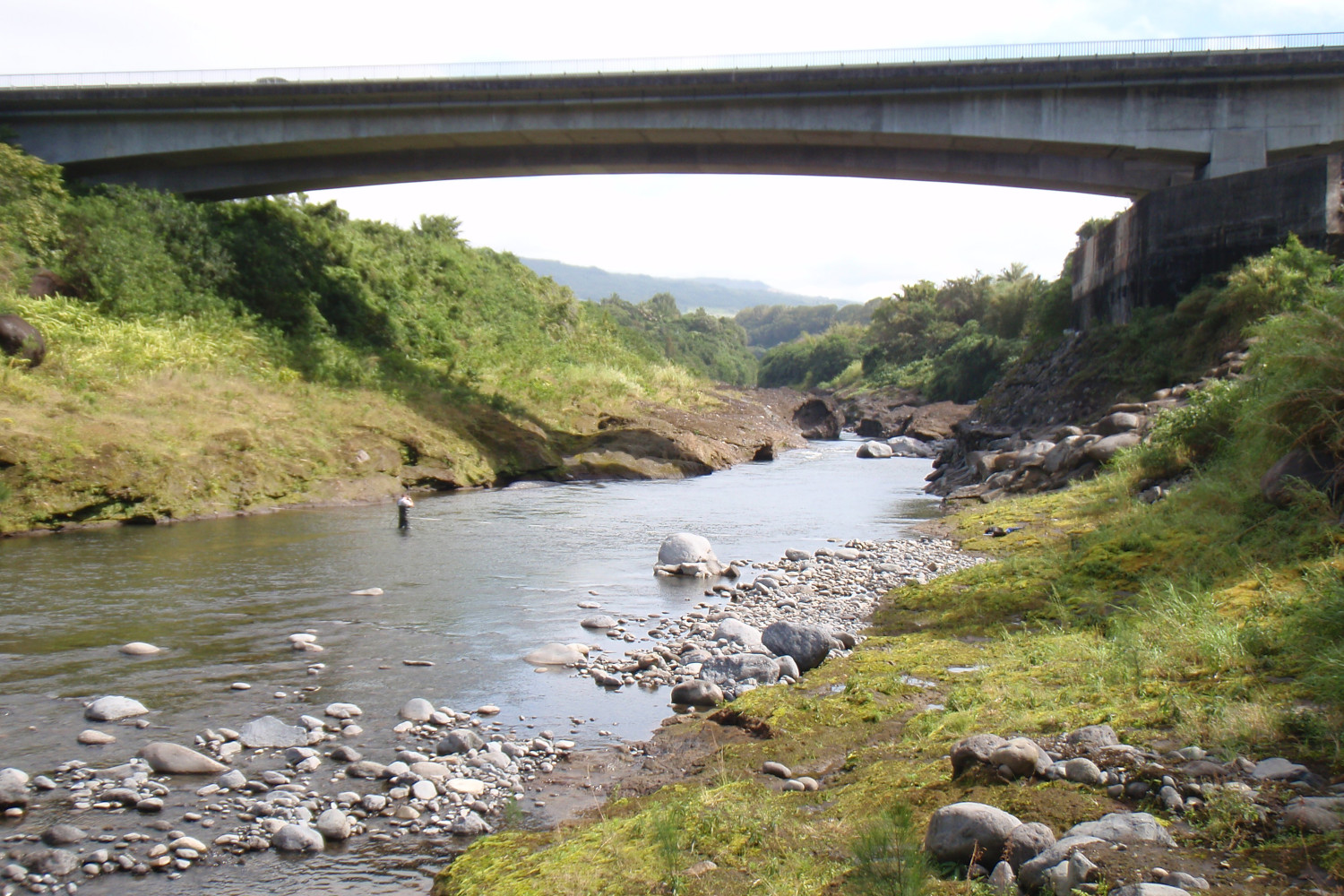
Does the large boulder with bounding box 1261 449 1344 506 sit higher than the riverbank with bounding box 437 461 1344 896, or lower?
higher

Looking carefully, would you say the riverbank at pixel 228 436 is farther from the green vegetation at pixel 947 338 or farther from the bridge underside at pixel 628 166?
the green vegetation at pixel 947 338

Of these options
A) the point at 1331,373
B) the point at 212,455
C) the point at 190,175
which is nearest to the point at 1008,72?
the point at 1331,373

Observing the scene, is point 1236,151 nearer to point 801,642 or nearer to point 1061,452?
point 1061,452

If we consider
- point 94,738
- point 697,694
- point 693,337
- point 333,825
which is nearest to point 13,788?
point 94,738

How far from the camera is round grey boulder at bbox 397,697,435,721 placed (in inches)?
266

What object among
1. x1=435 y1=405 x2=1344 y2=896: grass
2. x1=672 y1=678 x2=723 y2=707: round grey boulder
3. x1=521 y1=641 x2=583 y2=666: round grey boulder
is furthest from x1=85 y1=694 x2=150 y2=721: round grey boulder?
x1=672 y1=678 x2=723 y2=707: round grey boulder

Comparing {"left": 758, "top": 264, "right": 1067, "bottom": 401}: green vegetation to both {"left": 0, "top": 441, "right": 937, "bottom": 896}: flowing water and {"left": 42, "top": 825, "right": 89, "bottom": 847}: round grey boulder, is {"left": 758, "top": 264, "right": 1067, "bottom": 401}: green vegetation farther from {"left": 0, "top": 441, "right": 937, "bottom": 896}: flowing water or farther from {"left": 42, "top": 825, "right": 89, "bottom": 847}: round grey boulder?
{"left": 42, "top": 825, "right": 89, "bottom": 847}: round grey boulder

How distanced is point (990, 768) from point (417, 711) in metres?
4.04

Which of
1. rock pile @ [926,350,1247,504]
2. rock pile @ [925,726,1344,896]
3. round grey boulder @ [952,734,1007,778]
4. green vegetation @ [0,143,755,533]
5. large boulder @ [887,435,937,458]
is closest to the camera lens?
rock pile @ [925,726,1344,896]

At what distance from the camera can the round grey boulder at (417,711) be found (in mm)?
6762

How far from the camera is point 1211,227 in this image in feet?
77.2

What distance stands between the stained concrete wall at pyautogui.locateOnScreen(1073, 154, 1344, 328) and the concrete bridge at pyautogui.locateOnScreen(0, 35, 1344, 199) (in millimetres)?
2206

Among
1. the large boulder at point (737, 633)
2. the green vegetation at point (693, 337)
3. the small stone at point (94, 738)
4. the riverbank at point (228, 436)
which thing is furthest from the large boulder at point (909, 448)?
the green vegetation at point (693, 337)

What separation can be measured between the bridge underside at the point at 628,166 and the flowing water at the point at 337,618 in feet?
45.0
